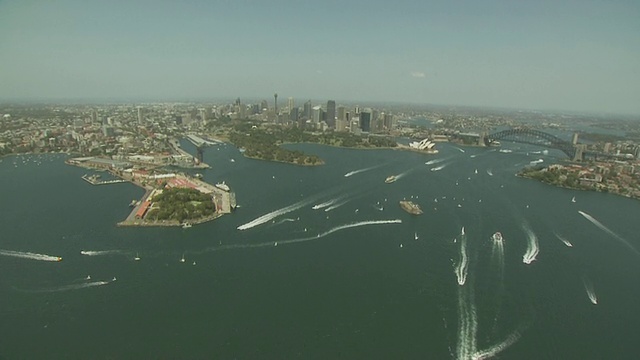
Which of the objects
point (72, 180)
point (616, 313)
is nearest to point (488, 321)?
point (616, 313)

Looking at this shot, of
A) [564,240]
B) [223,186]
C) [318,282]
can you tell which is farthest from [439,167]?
[318,282]

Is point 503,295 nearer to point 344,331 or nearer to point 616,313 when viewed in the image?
point 616,313

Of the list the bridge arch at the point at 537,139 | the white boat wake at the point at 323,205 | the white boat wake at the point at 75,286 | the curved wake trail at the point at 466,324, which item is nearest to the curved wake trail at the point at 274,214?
the white boat wake at the point at 323,205

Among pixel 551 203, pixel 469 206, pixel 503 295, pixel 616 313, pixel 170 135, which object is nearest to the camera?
pixel 616 313

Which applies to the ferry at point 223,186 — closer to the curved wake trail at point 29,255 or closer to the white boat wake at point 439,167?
the curved wake trail at point 29,255

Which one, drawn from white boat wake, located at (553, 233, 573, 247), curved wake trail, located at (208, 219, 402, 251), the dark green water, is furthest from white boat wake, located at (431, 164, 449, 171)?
white boat wake, located at (553, 233, 573, 247)

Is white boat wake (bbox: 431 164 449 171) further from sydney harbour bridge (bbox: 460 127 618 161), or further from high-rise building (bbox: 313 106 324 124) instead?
high-rise building (bbox: 313 106 324 124)

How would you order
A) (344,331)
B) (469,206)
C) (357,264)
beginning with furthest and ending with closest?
(469,206), (357,264), (344,331)

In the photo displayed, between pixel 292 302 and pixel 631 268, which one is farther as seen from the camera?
pixel 631 268
